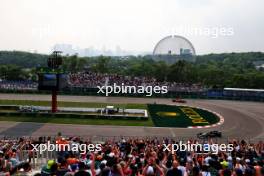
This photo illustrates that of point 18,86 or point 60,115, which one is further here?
point 18,86

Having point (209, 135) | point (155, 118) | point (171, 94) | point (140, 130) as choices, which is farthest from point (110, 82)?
point (209, 135)

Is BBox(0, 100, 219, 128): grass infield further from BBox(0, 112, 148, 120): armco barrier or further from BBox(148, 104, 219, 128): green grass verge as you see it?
BBox(0, 112, 148, 120): armco barrier

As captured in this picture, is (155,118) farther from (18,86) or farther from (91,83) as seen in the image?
(18,86)

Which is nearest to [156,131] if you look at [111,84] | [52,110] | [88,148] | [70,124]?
[70,124]

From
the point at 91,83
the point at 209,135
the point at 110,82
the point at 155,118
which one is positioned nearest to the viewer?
the point at 209,135

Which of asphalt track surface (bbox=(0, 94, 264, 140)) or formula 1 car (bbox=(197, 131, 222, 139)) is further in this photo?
asphalt track surface (bbox=(0, 94, 264, 140))

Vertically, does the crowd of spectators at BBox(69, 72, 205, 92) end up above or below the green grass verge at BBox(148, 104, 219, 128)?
above

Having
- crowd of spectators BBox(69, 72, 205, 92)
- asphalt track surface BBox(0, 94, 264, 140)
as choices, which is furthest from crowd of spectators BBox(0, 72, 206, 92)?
asphalt track surface BBox(0, 94, 264, 140)

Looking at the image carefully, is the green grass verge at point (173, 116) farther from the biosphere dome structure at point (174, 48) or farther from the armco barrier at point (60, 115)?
the biosphere dome structure at point (174, 48)
